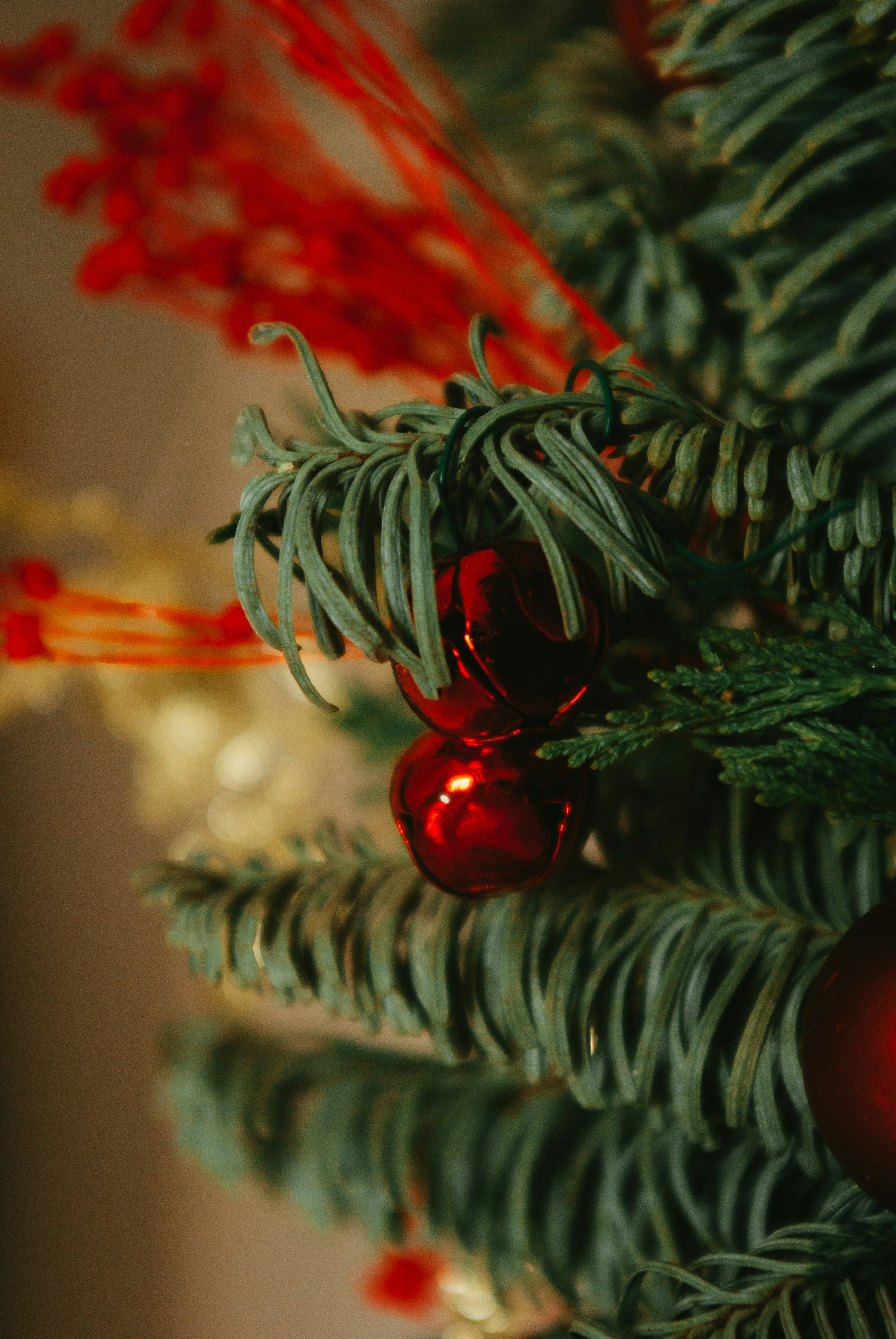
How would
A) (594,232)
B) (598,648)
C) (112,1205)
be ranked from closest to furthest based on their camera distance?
(598,648), (594,232), (112,1205)

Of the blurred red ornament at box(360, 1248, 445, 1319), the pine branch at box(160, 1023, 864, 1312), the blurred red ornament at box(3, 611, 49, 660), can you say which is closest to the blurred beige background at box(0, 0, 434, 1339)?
the blurred red ornament at box(360, 1248, 445, 1319)

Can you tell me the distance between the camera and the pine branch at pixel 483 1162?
318 millimetres

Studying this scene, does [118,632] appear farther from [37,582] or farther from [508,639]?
[508,639]

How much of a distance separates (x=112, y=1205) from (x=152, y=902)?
1.90ft

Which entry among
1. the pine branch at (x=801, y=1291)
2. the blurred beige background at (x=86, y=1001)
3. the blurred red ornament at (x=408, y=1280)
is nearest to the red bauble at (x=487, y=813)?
the pine branch at (x=801, y=1291)

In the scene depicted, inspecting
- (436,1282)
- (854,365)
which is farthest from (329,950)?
(436,1282)

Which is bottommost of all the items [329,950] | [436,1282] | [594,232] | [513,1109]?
[436,1282]

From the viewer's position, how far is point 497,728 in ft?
0.78

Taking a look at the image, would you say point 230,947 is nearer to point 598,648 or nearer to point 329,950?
point 329,950

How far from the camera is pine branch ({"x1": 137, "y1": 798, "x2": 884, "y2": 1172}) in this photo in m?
0.27

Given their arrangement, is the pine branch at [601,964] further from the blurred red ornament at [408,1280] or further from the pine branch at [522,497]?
the blurred red ornament at [408,1280]

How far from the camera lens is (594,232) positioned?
Answer: 34 cm

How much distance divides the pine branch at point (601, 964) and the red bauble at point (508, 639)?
96 mm

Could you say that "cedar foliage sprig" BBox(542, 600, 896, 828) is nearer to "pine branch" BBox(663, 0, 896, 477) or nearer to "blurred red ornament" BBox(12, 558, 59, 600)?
"pine branch" BBox(663, 0, 896, 477)
